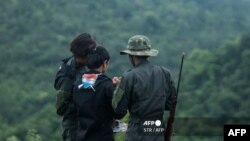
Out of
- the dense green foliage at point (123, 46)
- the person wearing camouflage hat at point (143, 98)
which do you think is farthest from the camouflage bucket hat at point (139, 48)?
the dense green foliage at point (123, 46)

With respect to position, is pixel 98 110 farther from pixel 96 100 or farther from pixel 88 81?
pixel 88 81

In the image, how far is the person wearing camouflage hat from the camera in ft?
10.6

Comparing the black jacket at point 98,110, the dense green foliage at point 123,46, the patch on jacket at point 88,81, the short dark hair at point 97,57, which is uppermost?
the dense green foliage at point 123,46

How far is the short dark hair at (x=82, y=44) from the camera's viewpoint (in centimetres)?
351

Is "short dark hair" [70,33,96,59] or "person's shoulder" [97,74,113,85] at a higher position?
"short dark hair" [70,33,96,59]

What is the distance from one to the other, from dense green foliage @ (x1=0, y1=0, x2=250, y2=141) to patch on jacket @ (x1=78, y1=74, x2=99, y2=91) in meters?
21.6

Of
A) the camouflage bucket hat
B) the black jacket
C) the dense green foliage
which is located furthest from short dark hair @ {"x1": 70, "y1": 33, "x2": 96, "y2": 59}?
the dense green foliage

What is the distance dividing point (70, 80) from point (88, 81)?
0.21 m

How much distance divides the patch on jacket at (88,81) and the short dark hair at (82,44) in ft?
0.52

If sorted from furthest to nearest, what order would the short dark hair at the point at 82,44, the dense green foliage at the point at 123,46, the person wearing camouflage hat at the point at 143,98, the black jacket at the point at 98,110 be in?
the dense green foliage at the point at 123,46, the short dark hair at the point at 82,44, the black jacket at the point at 98,110, the person wearing camouflage hat at the point at 143,98

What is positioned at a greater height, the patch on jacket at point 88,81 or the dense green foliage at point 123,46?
the dense green foliage at point 123,46

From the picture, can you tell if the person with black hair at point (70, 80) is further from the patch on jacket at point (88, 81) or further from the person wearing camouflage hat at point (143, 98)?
the person wearing camouflage hat at point (143, 98)

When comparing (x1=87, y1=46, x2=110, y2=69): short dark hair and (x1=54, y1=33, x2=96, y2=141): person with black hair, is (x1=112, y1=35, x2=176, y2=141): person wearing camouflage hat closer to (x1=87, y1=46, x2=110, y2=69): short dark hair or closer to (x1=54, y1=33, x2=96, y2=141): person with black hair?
(x1=87, y1=46, x2=110, y2=69): short dark hair

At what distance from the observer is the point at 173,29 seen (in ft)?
151
